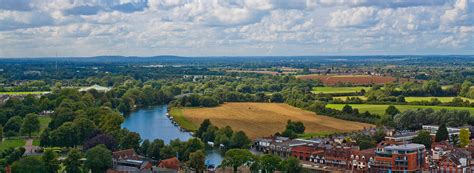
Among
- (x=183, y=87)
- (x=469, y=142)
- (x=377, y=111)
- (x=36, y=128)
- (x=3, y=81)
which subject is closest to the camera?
(x=469, y=142)

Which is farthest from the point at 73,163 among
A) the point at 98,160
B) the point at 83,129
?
the point at 83,129

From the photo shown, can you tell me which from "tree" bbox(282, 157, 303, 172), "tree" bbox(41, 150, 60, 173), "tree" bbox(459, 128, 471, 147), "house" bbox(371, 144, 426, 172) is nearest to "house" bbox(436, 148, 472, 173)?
"house" bbox(371, 144, 426, 172)

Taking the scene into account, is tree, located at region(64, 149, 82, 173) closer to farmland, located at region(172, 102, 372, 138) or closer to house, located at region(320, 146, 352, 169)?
house, located at region(320, 146, 352, 169)

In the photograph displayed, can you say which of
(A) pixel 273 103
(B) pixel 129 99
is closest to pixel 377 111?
(A) pixel 273 103

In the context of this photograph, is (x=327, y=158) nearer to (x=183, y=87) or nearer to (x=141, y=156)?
(x=141, y=156)

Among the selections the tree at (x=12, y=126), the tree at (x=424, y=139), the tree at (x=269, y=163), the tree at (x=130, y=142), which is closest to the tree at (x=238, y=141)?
the tree at (x=130, y=142)
